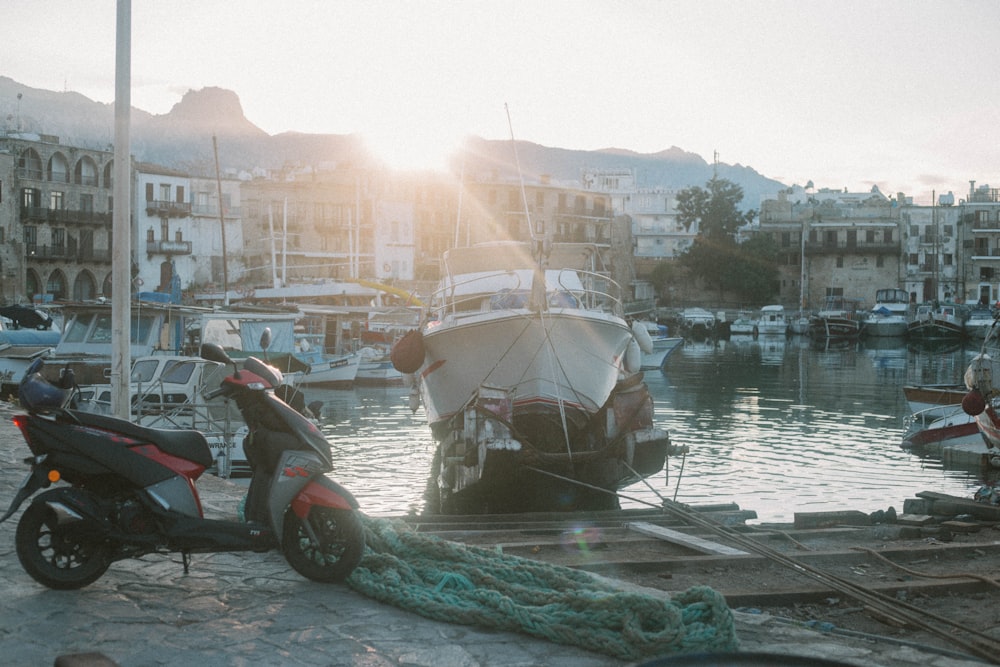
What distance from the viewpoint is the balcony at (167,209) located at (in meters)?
73.9

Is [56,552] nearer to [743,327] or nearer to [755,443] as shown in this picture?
[755,443]

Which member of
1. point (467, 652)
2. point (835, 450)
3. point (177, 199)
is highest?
point (177, 199)

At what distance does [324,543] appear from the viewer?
6.16 meters

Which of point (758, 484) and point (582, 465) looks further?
point (758, 484)

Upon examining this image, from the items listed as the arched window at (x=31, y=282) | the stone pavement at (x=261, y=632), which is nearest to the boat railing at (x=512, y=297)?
the stone pavement at (x=261, y=632)

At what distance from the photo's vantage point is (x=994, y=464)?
19.6m

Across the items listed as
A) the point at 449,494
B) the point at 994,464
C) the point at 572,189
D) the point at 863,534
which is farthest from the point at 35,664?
the point at 572,189

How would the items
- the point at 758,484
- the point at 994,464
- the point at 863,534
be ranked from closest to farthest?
1. the point at 863,534
2. the point at 758,484
3. the point at 994,464

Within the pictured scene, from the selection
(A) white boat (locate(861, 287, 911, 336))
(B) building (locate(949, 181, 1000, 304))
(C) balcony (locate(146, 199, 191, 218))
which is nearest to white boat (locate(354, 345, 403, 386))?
(C) balcony (locate(146, 199, 191, 218))

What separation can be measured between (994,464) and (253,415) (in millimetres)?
17375

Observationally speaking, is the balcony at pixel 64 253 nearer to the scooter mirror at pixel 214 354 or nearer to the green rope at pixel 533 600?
the scooter mirror at pixel 214 354

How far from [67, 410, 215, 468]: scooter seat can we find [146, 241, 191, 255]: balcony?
71.2 meters

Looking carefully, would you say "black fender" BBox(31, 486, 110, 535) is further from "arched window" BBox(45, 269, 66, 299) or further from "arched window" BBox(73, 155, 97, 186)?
"arched window" BBox(73, 155, 97, 186)

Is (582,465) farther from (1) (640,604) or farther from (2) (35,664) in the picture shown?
(2) (35,664)
